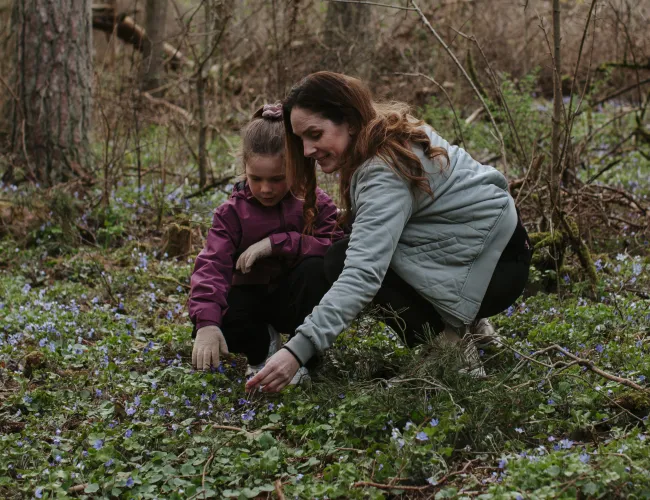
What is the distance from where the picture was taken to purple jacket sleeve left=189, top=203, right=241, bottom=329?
359 centimetres

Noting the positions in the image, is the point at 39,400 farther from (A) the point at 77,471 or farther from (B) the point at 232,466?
(B) the point at 232,466

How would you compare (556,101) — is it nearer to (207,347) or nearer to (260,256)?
(260,256)

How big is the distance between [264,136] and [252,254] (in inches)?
21.1

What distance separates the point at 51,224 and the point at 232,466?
406 centimetres

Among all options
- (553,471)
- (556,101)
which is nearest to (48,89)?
(556,101)

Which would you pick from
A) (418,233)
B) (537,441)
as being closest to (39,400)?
(418,233)

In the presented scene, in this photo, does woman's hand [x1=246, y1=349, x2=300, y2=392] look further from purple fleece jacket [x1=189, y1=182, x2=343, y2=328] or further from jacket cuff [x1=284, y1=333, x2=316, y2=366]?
purple fleece jacket [x1=189, y1=182, x2=343, y2=328]

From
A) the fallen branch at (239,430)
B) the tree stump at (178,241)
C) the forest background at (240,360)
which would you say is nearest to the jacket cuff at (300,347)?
the forest background at (240,360)

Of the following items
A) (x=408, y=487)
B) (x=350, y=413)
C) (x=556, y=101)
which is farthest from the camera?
(x=556, y=101)

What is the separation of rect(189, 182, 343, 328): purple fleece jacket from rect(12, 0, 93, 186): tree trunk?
3.57m

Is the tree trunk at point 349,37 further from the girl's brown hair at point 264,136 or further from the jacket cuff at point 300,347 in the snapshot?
the jacket cuff at point 300,347

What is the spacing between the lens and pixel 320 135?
3.34 meters

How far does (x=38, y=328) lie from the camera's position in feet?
14.6

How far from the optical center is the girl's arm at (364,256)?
3002mm
